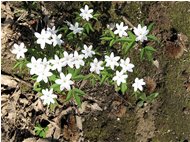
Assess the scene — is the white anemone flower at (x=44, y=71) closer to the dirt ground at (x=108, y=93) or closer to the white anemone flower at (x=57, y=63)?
the white anemone flower at (x=57, y=63)

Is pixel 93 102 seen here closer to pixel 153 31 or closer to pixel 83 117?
pixel 83 117

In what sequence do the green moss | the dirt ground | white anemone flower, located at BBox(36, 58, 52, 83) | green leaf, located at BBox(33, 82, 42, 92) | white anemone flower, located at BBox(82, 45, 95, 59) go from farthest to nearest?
the green moss → the dirt ground → green leaf, located at BBox(33, 82, 42, 92) → white anemone flower, located at BBox(82, 45, 95, 59) → white anemone flower, located at BBox(36, 58, 52, 83)

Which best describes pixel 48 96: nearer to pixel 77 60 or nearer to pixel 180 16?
pixel 77 60

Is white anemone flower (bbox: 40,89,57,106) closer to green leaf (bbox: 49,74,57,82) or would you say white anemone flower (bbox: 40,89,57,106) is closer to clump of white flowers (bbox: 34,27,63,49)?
green leaf (bbox: 49,74,57,82)

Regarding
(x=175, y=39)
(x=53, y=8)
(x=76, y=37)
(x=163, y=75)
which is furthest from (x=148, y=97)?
(x=53, y=8)

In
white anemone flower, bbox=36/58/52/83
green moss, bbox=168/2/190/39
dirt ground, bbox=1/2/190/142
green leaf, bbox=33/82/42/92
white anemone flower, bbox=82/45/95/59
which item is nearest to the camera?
white anemone flower, bbox=36/58/52/83

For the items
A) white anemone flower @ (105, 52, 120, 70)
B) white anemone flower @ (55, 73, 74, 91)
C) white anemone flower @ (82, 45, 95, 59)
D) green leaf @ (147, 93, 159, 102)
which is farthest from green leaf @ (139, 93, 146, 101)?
white anemone flower @ (55, 73, 74, 91)

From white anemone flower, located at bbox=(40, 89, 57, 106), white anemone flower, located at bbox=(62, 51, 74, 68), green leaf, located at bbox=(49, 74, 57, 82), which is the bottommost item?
white anemone flower, located at bbox=(40, 89, 57, 106)
